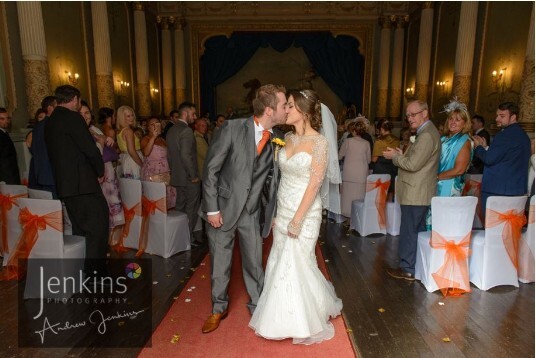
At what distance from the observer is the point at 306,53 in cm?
1332

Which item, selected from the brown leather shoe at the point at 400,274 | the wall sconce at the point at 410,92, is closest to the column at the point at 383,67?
the wall sconce at the point at 410,92

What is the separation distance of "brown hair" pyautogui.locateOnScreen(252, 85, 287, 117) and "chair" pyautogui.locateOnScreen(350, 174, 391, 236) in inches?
104

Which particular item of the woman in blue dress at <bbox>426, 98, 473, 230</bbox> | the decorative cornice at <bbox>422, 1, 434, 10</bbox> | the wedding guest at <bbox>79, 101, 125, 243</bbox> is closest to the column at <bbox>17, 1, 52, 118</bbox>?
the wedding guest at <bbox>79, 101, 125, 243</bbox>

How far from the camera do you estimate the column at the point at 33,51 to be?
570 centimetres

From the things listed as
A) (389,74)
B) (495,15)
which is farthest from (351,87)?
(495,15)

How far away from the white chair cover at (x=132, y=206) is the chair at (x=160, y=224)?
7 centimetres

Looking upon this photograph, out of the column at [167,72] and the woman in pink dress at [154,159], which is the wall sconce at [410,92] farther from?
the woman in pink dress at [154,159]

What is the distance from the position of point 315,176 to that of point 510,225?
213 cm

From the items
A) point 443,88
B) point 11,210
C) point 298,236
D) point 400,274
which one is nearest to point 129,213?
point 11,210

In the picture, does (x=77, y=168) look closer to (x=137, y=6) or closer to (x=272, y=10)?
(x=137, y=6)

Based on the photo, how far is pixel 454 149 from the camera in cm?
347

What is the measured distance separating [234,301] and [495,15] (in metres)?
7.86

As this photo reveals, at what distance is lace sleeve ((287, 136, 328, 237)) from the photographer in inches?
90.5

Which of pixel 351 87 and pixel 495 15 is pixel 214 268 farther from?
pixel 351 87
